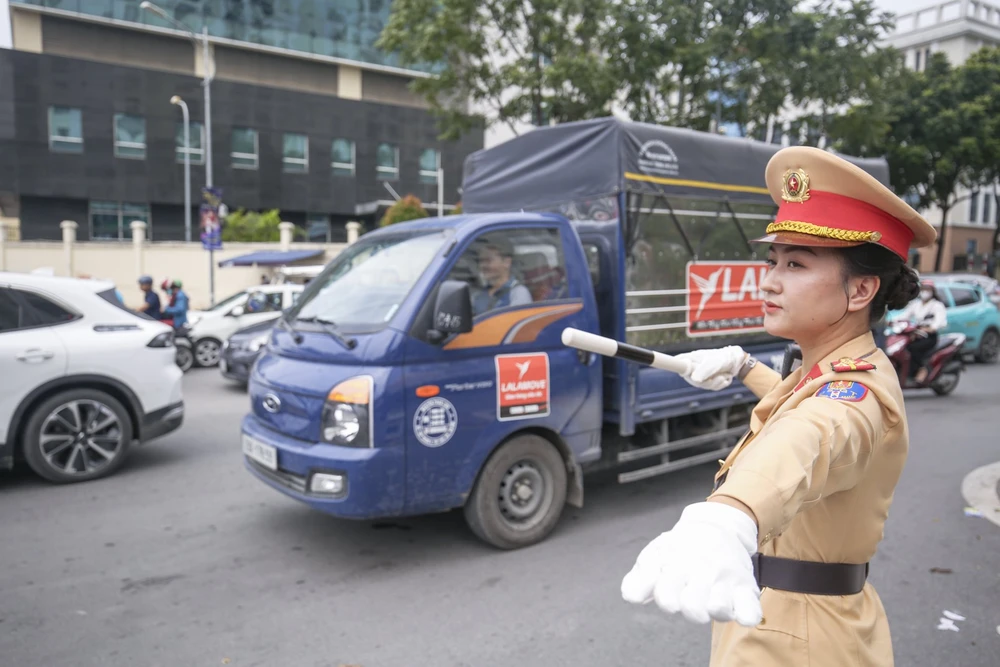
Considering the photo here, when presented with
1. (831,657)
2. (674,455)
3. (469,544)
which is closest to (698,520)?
(831,657)

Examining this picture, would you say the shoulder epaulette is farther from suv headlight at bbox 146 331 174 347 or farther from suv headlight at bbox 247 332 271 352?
→ suv headlight at bbox 247 332 271 352

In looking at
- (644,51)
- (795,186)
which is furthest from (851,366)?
(644,51)

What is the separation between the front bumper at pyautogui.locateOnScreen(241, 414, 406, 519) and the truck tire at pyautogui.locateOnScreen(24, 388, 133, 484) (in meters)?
2.78

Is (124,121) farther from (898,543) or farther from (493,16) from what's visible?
(898,543)

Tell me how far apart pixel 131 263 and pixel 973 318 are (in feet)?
76.2

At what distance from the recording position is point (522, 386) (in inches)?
173

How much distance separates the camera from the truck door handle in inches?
219

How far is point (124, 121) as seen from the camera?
100.0 ft

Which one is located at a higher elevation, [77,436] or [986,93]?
[986,93]

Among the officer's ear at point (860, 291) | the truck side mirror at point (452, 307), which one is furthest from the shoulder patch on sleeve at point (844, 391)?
the truck side mirror at point (452, 307)

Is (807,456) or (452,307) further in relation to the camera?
(452,307)

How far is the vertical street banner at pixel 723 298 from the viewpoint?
18.7ft

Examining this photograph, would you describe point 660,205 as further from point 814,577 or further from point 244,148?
point 244,148

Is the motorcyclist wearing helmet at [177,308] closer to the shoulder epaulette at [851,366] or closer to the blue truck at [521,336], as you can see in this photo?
the blue truck at [521,336]
